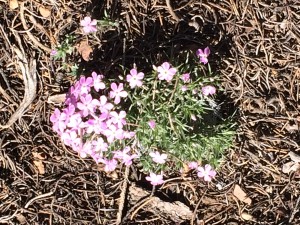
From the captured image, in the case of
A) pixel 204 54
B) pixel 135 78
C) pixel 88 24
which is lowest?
pixel 135 78

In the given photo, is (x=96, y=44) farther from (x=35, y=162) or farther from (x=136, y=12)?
(x=35, y=162)

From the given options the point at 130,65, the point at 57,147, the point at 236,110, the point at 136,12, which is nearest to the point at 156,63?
the point at 130,65

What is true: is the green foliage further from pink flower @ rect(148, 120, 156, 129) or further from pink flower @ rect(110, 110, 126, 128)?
pink flower @ rect(110, 110, 126, 128)

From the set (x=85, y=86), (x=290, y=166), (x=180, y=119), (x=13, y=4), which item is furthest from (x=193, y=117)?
(x=13, y=4)

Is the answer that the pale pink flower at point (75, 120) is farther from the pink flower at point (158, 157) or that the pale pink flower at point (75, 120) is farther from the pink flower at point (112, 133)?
the pink flower at point (158, 157)

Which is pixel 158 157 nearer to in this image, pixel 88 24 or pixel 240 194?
pixel 240 194

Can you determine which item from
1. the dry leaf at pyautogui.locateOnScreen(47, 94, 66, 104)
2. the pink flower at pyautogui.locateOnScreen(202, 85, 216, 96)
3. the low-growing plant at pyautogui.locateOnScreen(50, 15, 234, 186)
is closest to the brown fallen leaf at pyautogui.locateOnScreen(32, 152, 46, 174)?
the dry leaf at pyautogui.locateOnScreen(47, 94, 66, 104)
